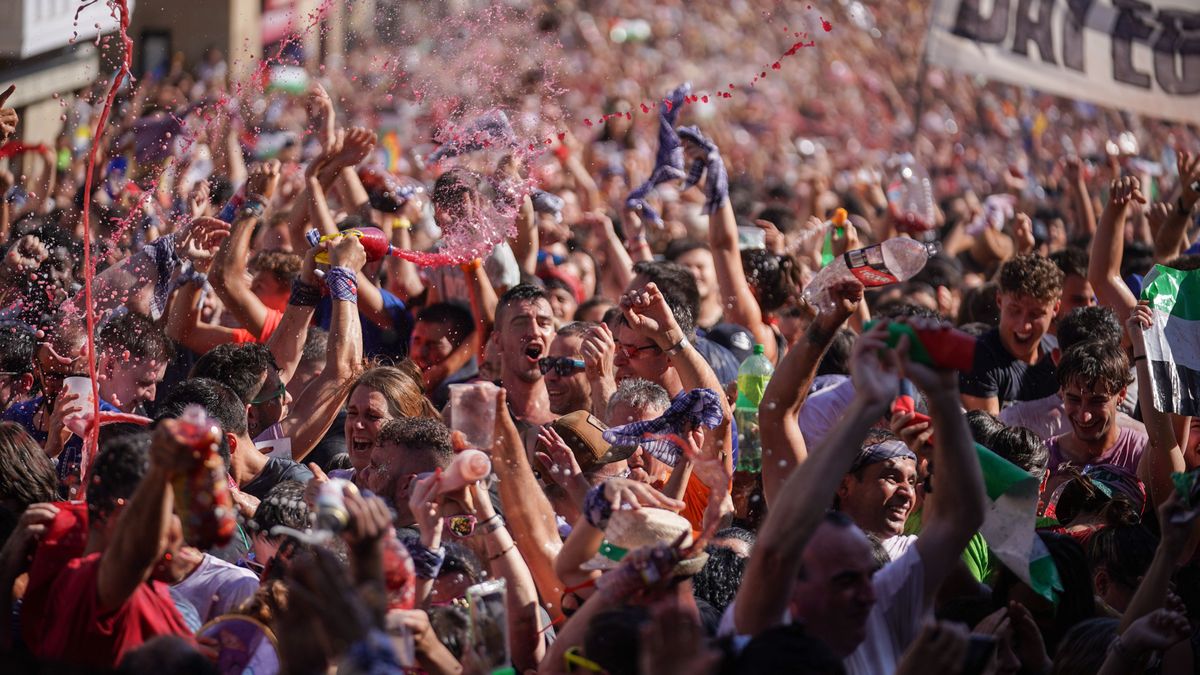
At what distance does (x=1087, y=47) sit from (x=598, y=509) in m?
7.40

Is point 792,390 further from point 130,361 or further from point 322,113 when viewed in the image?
point 322,113

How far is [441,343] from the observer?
704 cm

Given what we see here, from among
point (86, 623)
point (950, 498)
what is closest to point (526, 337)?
point (950, 498)

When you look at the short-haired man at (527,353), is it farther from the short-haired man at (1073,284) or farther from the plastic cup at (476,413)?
the short-haired man at (1073,284)

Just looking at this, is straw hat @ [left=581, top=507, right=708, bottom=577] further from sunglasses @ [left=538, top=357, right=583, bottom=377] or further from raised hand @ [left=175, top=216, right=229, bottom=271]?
raised hand @ [left=175, top=216, right=229, bottom=271]

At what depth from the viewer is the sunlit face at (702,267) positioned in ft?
27.6

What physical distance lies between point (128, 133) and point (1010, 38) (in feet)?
20.2

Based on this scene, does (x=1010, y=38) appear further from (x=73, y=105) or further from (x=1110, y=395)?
(x=73, y=105)

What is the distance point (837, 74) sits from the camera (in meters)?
27.5

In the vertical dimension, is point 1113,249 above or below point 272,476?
below

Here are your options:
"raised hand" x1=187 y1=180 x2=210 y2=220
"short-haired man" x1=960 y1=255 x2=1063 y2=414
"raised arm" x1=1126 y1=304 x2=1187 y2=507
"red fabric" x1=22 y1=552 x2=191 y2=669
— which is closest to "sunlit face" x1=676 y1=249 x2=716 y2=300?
"short-haired man" x1=960 y1=255 x2=1063 y2=414

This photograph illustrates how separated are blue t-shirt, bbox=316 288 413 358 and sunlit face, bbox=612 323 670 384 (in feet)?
5.32

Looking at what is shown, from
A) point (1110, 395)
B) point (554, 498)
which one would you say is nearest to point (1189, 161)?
point (1110, 395)

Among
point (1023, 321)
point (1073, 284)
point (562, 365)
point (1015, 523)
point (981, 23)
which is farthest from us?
point (981, 23)
